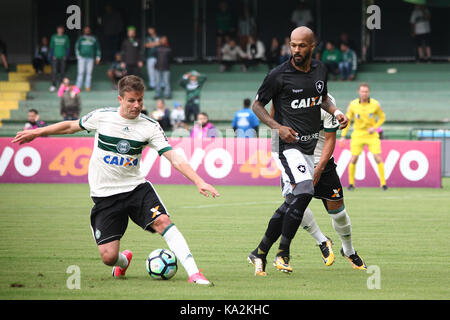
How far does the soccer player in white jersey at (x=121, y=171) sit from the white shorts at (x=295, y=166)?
3.73ft

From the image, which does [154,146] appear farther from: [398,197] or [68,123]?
[398,197]

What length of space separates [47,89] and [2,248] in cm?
2023

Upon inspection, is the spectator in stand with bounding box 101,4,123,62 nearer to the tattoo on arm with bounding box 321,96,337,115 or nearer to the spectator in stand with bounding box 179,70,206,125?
the spectator in stand with bounding box 179,70,206,125

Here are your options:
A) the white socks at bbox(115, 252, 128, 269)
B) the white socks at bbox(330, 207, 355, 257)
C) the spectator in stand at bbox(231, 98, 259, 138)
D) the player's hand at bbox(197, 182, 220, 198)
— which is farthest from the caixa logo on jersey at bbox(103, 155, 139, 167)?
the spectator in stand at bbox(231, 98, 259, 138)

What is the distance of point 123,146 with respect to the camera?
7559 mm

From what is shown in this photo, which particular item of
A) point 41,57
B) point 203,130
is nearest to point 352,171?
point 203,130

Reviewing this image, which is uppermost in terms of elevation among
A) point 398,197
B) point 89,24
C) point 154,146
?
point 89,24

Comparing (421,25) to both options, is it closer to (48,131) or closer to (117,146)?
(117,146)

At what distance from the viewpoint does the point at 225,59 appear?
3020cm

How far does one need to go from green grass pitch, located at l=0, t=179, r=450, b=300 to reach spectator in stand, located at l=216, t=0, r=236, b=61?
14075 mm

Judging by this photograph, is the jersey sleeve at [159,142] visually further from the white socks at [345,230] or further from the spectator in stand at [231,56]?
the spectator in stand at [231,56]

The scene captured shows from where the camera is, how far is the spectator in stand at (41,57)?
29.9m

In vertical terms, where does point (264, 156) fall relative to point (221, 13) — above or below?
below
